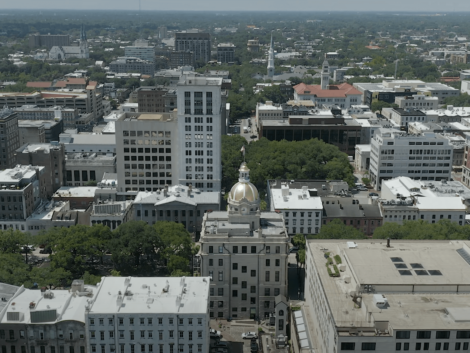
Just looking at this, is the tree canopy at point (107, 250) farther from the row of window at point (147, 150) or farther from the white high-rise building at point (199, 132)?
the row of window at point (147, 150)

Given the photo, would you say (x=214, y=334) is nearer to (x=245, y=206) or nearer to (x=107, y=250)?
(x=245, y=206)

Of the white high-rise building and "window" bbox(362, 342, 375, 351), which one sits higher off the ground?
the white high-rise building

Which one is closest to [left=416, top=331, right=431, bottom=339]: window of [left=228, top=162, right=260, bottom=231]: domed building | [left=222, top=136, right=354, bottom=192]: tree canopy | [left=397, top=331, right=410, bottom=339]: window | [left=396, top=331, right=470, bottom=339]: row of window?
[left=396, top=331, right=470, bottom=339]: row of window

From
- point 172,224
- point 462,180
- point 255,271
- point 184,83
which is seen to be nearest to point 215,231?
point 255,271

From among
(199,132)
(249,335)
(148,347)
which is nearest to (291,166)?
(199,132)

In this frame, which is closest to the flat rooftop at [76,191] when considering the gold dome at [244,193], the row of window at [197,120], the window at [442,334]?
the row of window at [197,120]

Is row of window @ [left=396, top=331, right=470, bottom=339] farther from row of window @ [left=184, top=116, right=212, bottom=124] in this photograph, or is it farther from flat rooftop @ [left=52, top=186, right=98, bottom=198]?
flat rooftop @ [left=52, top=186, right=98, bottom=198]

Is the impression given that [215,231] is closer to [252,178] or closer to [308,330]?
[308,330]
